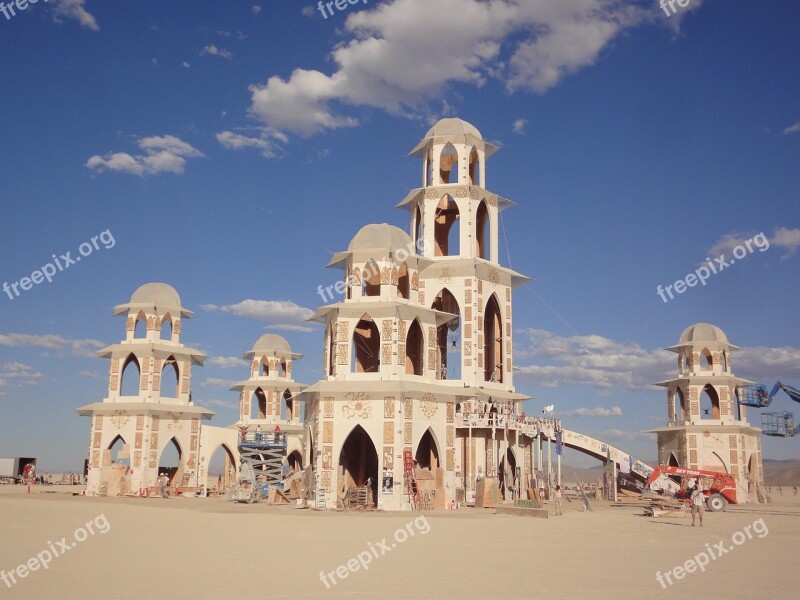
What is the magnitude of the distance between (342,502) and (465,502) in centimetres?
660

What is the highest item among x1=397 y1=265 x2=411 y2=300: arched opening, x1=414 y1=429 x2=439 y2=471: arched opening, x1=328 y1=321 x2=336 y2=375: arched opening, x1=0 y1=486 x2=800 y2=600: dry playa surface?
x1=397 y1=265 x2=411 y2=300: arched opening

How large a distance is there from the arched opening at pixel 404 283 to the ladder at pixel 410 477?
28.5 feet

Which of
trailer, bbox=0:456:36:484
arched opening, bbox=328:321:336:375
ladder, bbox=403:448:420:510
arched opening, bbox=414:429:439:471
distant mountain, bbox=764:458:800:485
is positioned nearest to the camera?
ladder, bbox=403:448:420:510

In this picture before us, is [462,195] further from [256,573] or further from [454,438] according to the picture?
[256,573]

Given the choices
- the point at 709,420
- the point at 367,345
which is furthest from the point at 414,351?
the point at 709,420

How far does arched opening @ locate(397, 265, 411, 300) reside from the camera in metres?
41.9

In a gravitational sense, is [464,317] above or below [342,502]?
above

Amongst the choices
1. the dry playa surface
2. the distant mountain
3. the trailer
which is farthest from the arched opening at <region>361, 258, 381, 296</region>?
the distant mountain

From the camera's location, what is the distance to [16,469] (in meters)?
77.4

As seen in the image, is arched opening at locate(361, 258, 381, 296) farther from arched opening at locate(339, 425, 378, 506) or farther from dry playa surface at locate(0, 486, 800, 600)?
dry playa surface at locate(0, 486, 800, 600)

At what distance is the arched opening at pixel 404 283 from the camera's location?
41.9 m

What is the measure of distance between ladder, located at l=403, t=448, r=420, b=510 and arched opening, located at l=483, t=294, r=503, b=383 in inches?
437

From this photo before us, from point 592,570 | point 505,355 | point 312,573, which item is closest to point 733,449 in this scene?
point 505,355

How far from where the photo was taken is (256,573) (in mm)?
15977
